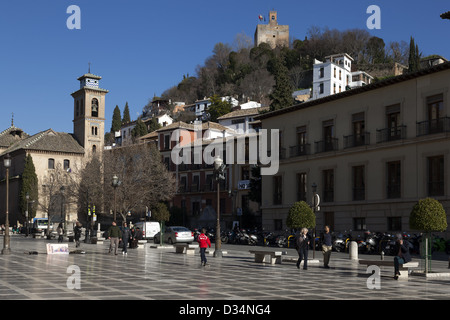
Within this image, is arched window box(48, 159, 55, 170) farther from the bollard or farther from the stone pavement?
the bollard

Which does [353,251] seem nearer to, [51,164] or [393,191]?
[393,191]

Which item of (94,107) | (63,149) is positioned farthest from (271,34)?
(63,149)

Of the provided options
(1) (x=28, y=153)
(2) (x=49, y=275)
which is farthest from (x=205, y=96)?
(2) (x=49, y=275)

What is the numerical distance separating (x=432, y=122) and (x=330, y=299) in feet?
73.4

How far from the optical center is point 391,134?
113ft

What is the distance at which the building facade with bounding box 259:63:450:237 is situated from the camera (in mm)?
31922

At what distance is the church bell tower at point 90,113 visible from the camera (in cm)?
8250

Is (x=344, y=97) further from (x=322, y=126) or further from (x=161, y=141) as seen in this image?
(x=161, y=141)

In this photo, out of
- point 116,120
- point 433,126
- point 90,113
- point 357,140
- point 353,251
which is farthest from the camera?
point 116,120

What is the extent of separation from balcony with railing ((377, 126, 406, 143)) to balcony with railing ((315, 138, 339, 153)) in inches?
156

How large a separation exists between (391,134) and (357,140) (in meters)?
2.92

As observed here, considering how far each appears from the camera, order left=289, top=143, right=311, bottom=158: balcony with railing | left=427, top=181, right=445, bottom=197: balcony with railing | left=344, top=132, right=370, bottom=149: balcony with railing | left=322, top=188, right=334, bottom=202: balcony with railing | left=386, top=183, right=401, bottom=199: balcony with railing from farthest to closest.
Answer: left=289, top=143, right=311, bottom=158: balcony with railing → left=322, top=188, right=334, bottom=202: balcony with railing → left=344, top=132, right=370, bottom=149: balcony with railing → left=386, top=183, right=401, bottom=199: balcony with railing → left=427, top=181, right=445, bottom=197: balcony with railing

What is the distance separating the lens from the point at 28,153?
78.2 meters

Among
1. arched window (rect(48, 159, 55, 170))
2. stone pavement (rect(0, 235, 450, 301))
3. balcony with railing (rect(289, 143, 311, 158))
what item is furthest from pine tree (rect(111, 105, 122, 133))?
stone pavement (rect(0, 235, 450, 301))
